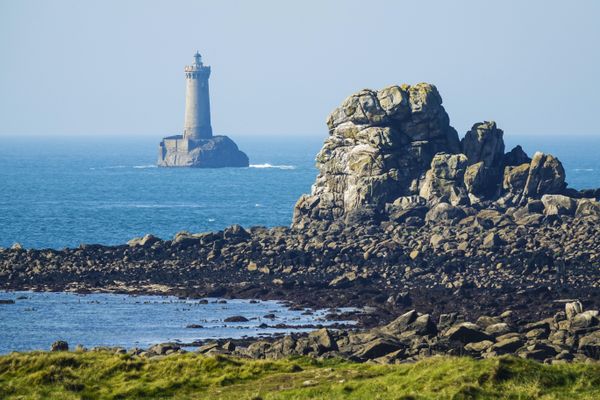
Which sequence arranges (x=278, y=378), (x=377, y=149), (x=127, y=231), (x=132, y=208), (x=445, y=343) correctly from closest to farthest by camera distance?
(x=278, y=378), (x=445, y=343), (x=377, y=149), (x=127, y=231), (x=132, y=208)

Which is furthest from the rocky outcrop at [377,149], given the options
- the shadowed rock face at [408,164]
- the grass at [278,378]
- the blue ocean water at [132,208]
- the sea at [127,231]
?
the grass at [278,378]

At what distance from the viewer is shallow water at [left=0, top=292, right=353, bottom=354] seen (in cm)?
5891

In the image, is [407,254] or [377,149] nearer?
[407,254]

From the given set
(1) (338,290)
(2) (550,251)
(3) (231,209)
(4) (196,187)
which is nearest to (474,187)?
(2) (550,251)

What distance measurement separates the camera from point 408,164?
9719 centimetres

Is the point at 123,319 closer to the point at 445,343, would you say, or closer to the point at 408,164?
the point at 445,343

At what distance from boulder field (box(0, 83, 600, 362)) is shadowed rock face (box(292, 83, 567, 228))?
11 cm

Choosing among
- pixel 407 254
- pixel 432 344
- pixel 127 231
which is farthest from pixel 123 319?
pixel 127 231

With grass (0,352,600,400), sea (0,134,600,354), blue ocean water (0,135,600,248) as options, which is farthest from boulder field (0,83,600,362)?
blue ocean water (0,135,600,248)

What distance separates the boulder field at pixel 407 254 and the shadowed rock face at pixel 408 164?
0.35 feet

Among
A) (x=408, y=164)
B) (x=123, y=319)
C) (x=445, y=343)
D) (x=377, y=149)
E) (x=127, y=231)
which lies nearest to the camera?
(x=445, y=343)

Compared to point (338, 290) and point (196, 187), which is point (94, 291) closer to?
point (338, 290)

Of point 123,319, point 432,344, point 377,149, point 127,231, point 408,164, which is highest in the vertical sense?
point 377,149

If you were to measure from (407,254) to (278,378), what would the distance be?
44829 millimetres
